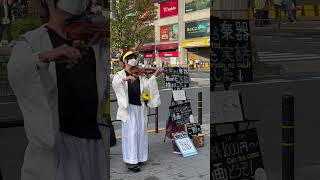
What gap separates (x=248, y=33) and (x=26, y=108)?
2050mm

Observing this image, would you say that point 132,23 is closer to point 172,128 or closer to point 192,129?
point 172,128

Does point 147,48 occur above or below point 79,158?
above

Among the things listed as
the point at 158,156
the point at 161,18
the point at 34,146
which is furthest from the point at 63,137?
the point at 158,156

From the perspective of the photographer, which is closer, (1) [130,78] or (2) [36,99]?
(2) [36,99]

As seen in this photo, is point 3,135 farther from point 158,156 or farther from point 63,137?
point 158,156

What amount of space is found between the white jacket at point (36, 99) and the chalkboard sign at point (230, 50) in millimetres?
1411

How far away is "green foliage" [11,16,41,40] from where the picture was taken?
6.17 feet

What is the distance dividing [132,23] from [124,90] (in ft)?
7.57

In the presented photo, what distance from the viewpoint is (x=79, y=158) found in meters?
1.99

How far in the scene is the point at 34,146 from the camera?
6.16 feet

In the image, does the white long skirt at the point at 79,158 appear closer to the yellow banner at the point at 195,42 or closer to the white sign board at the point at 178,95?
the yellow banner at the point at 195,42

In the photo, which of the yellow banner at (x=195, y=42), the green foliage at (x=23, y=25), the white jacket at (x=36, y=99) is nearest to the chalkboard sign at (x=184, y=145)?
the yellow banner at (x=195, y=42)

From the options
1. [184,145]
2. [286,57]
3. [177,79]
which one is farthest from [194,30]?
[286,57]

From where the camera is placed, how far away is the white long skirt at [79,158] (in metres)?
1.96
